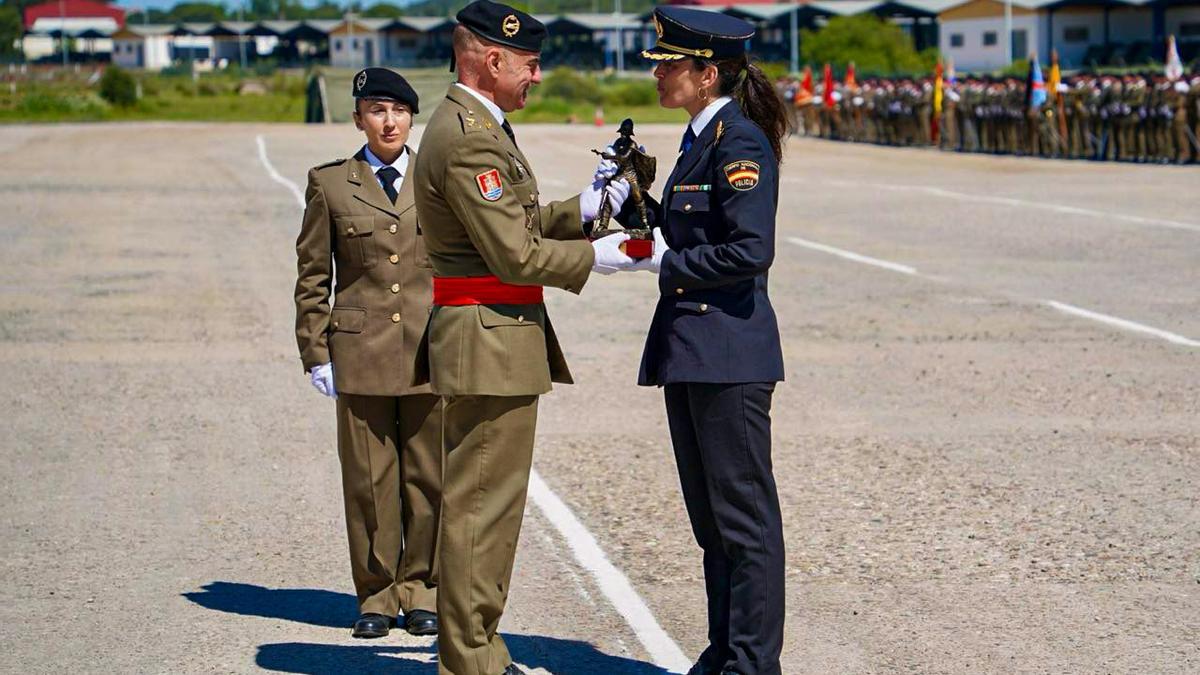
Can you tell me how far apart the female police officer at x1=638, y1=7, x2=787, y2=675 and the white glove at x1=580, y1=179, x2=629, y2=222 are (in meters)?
0.16

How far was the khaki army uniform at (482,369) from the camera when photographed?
15.7 feet

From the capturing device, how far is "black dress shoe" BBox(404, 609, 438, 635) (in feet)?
19.4

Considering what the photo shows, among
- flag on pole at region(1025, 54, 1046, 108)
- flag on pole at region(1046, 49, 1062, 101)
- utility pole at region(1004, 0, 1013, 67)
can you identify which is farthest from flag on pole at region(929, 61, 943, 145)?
utility pole at region(1004, 0, 1013, 67)

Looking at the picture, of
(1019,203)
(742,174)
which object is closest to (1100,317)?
(742,174)

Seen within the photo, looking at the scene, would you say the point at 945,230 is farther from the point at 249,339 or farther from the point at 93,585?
the point at 93,585

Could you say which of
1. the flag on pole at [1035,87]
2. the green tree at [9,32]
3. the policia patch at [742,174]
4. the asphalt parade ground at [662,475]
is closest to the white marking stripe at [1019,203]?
the asphalt parade ground at [662,475]

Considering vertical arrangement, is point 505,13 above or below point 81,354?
above

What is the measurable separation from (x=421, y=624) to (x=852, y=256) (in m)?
12.2

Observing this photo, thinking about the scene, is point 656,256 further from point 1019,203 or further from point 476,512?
point 1019,203

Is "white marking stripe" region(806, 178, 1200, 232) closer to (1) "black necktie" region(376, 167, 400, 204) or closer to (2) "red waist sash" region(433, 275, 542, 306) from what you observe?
(1) "black necktie" region(376, 167, 400, 204)

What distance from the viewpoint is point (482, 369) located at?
4.85 m

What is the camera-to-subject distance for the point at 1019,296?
14234 millimetres

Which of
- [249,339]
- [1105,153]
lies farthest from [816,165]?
[249,339]

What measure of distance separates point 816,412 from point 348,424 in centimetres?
433
